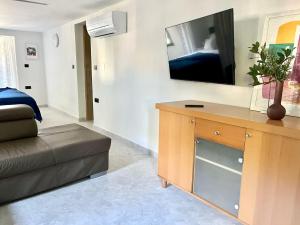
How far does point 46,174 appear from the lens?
2297mm

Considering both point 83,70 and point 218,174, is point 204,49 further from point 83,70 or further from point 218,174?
point 83,70

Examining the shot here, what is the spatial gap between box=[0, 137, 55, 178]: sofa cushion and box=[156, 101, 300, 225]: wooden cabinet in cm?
128

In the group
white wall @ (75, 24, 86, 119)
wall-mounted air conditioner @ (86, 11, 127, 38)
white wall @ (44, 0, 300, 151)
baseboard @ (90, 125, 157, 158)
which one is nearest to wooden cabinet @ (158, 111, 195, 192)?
white wall @ (44, 0, 300, 151)

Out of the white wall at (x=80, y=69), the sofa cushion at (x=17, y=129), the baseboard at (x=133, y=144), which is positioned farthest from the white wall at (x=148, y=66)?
the sofa cushion at (x=17, y=129)

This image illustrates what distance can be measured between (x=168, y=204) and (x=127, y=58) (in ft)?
7.59

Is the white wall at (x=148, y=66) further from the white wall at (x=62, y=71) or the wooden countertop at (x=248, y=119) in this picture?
the white wall at (x=62, y=71)

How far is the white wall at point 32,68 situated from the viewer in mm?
6766

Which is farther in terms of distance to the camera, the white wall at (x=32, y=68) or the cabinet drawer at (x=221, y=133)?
the white wall at (x=32, y=68)

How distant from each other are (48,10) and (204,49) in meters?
3.27

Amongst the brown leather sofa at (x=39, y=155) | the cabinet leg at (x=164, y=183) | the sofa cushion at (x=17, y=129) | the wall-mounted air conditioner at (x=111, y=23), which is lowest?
the cabinet leg at (x=164, y=183)

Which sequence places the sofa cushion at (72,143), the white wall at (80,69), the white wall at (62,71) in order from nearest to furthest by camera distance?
the sofa cushion at (72,143) < the white wall at (80,69) < the white wall at (62,71)

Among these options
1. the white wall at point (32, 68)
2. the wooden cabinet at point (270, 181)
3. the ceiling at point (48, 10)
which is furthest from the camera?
the white wall at point (32, 68)

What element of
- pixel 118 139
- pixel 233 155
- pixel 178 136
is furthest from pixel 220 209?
pixel 118 139

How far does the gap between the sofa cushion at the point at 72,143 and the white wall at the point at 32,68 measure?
4892mm
